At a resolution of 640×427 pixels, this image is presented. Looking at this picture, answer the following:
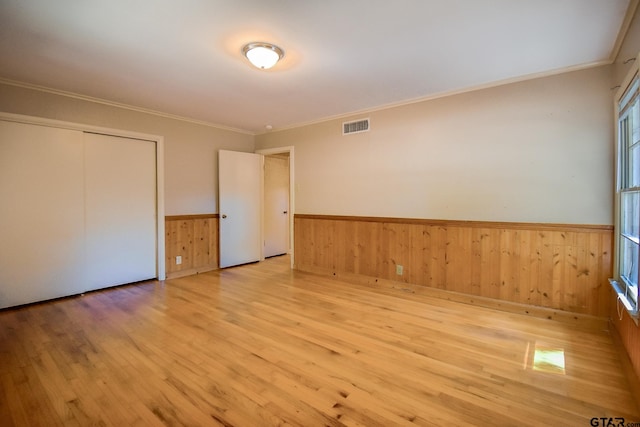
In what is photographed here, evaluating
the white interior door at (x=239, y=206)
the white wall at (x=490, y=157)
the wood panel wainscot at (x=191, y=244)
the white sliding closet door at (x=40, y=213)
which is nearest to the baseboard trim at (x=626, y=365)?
the white wall at (x=490, y=157)

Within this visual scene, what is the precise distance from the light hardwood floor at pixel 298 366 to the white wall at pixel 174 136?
6.12 ft

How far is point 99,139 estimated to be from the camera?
3832 millimetres

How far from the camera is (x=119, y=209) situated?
13.2 feet

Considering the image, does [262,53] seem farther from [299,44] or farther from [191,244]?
[191,244]

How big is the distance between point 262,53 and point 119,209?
3.00m

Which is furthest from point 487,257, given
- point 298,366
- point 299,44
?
point 299,44

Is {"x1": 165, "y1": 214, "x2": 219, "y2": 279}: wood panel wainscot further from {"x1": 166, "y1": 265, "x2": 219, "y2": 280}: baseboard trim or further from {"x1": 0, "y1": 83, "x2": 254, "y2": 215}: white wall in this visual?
{"x1": 0, "y1": 83, "x2": 254, "y2": 215}: white wall

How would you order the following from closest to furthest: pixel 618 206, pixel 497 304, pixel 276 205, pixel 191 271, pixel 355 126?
pixel 618 206 → pixel 497 304 → pixel 355 126 → pixel 191 271 → pixel 276 205

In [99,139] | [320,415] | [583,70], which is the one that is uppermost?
[583,70]

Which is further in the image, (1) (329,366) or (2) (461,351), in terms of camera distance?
(2) (461,351)

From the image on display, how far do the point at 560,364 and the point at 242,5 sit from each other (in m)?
3.24

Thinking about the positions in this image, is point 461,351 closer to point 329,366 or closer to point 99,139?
point 329,366

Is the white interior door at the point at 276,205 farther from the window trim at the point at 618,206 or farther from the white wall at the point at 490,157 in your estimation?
the window trim at the point at 618,206

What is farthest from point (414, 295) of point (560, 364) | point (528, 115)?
point (528, 115)
